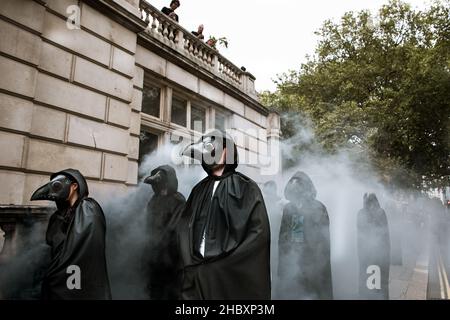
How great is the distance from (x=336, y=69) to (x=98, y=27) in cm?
1891

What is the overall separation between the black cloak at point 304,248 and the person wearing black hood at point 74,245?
3085mm

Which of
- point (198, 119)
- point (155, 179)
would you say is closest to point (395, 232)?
point (198, 119)

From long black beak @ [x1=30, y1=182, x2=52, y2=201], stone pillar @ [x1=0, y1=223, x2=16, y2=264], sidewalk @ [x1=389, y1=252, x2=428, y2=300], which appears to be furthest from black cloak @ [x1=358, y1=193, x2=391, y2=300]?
stone pillar @ [x1=0, y1=223, x2=16, y2=264]

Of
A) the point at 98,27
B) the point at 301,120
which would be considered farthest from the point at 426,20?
the point at 98,27

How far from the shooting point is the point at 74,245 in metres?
2.73

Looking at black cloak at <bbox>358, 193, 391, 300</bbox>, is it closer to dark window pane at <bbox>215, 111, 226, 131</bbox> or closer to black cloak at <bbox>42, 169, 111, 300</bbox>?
black cloak at <bbox>42, 169, 111, 300</bbox>

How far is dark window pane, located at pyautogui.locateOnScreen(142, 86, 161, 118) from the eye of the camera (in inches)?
299

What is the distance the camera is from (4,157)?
4.56 m

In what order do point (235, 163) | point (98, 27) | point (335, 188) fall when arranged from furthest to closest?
point (335, 188) < point (98, 27) < point (235, 163)

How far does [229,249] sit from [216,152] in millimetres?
846

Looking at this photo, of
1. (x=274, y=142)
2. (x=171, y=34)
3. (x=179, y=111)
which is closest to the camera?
(x=171, y=34)

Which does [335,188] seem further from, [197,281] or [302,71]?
[302,71]

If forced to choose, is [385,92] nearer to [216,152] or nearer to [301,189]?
[301,189]
